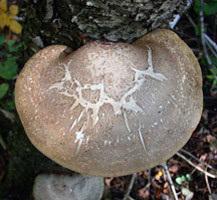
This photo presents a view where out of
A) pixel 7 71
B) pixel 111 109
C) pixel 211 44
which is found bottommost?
pixel 7 71

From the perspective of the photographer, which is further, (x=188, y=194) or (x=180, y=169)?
(x=180, y=169)

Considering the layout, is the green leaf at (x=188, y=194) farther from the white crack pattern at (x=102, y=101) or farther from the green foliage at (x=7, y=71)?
the green foliage at (x=7, y=71)

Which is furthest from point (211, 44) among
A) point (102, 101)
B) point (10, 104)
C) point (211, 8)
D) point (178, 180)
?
point (10, 104)

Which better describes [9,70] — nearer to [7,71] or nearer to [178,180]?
[7,71]

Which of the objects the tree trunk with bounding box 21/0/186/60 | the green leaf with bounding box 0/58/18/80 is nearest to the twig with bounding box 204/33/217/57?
the tree trunk with bounding box 21/0/186/60

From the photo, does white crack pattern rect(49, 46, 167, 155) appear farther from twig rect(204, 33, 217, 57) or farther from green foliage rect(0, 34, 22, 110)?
twig rect(204, 33, 217, 57)

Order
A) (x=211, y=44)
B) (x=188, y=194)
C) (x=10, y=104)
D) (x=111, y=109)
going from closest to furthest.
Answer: (x=111, y=109), (x=211, y=44), (x=188, y=194), (x=10, y=104)

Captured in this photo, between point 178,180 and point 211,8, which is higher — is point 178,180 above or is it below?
below
